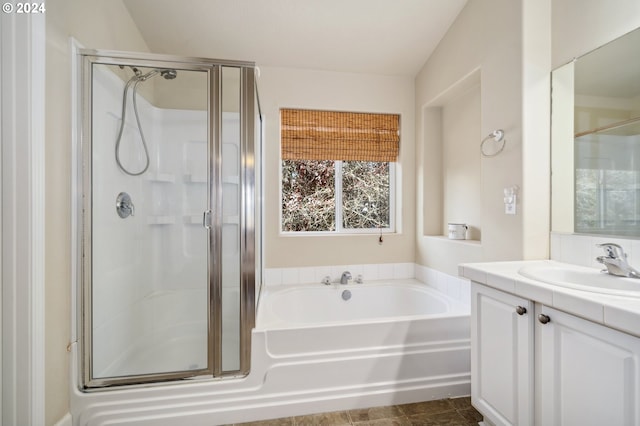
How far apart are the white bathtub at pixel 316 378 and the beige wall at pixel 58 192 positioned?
20cm

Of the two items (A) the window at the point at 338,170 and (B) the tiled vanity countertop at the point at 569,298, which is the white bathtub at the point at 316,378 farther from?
(A) the window at the point at 338,170

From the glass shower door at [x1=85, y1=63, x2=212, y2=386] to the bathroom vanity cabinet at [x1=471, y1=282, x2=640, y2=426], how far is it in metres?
1.49

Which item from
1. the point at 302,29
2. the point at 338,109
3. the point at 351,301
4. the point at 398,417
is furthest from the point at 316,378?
the point at 302,29

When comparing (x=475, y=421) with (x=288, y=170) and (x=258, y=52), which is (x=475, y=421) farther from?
(x=258, y=52)

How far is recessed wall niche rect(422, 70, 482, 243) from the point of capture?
2400 millimetres

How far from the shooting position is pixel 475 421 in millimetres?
1689

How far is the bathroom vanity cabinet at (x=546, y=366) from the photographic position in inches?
36.0

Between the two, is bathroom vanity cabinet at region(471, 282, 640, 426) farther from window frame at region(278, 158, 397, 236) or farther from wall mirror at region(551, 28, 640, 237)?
window frame at region(278, 158, 397, 236)

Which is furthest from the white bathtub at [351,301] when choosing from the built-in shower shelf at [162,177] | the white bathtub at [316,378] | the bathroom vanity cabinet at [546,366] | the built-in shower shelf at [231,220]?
the built-in shower shelf at [162,177]

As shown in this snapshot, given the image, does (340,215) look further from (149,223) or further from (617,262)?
(617,262)

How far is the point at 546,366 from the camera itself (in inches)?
45.1

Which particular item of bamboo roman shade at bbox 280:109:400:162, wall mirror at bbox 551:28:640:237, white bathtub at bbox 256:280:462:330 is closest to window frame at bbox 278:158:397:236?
bamboo roman shade at bbox 280:109:400:162

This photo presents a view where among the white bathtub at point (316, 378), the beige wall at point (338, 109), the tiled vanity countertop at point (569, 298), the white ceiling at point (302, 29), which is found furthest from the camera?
the beige wall at point (338, 109)

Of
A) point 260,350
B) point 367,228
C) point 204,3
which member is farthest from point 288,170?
point 260,350
